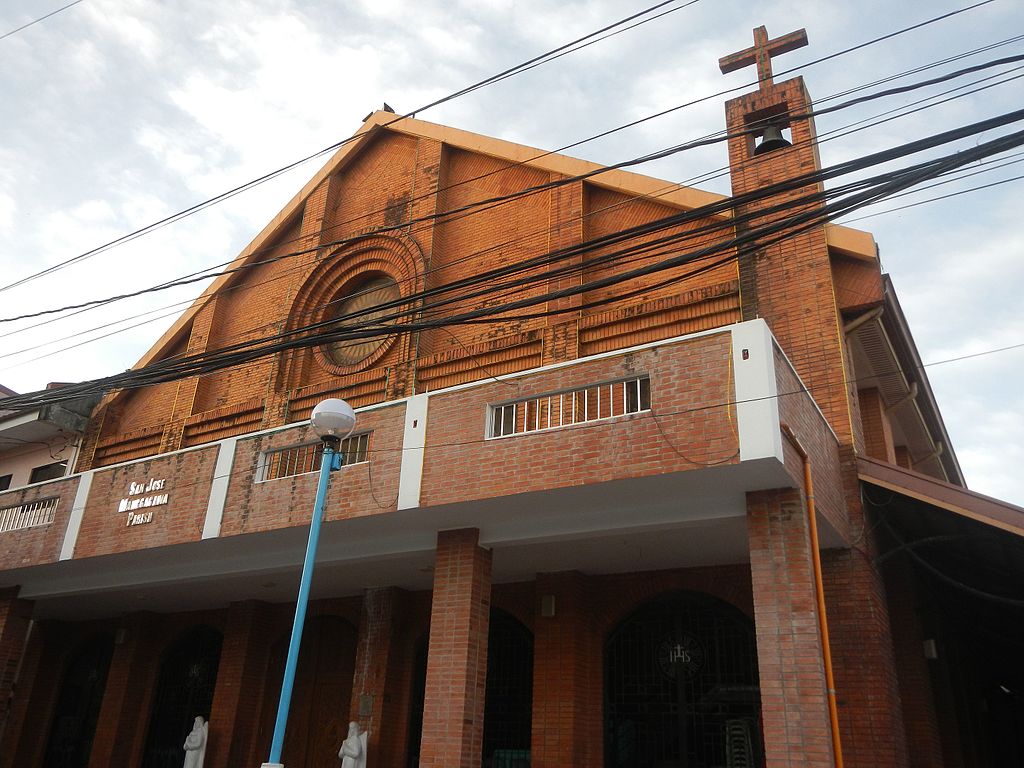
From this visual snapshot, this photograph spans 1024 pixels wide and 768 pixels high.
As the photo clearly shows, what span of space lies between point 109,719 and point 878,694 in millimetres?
13521

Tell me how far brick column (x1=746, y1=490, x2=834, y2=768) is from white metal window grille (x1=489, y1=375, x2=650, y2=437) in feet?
5.18

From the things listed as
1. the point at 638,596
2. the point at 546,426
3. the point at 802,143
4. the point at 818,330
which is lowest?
the point at 638,596

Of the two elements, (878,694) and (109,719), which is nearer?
(878,694)

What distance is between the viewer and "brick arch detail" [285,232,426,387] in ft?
48.3

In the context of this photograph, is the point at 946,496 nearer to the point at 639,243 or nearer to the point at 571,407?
the point at 571,407

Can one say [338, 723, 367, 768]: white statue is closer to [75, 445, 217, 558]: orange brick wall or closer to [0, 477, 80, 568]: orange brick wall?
[75, 445, 217, 558]: orange brick wall

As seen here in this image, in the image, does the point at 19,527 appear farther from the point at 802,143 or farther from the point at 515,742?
the point at 802,143

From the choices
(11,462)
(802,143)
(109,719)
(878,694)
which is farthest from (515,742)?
(11,462)

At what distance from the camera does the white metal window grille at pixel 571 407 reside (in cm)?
892

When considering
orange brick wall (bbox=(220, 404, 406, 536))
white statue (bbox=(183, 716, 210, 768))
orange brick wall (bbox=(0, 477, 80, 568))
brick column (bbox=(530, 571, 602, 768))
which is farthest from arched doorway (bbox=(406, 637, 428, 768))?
orange brick wall (bbox=(0, 477, 80, 568))

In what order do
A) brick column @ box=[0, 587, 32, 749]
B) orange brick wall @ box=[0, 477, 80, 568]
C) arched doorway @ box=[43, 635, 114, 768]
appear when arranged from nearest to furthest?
orange brick wall @ box=[0, 477, 80, 568]
brick column @ box=[0, 587, 32, 749]
arched doorway @ box=[43, 635, 114, 768]

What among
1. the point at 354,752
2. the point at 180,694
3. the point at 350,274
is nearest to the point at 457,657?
the point at 354,752

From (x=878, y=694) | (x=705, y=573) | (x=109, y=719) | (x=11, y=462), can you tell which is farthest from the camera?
(x=11, y=462)

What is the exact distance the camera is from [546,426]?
9297 millimetres
